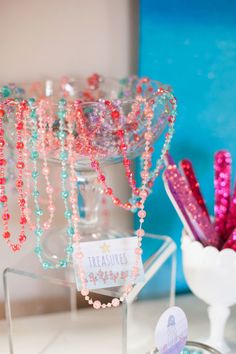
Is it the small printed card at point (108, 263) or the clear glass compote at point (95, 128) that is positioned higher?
the clear glass compote at point (95, 128)


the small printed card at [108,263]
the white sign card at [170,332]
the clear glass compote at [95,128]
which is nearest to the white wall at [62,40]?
the clear glass compote at [95,128]

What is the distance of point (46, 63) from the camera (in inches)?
29.2

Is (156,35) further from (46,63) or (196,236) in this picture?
(196,236)

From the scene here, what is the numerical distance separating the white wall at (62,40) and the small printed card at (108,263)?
0.18 m

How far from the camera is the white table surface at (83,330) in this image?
0.68 metres

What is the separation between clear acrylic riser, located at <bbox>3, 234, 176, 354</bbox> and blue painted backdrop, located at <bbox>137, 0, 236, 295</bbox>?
0.03m

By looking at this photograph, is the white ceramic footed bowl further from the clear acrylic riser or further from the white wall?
the white wall

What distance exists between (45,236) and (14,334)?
152mm

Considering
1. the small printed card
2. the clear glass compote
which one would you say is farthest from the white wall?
the small printed card

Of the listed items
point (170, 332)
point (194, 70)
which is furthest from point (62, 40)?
point (170, 332)

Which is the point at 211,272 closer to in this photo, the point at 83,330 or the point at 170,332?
the point at 170,332

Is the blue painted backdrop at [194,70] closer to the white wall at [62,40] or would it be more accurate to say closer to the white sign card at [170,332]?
the white wall at [62,40]

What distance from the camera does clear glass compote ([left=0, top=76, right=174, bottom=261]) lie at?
0.57 metres

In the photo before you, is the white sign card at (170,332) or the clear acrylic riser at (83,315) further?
the clear acrylic riser at (83,315)
